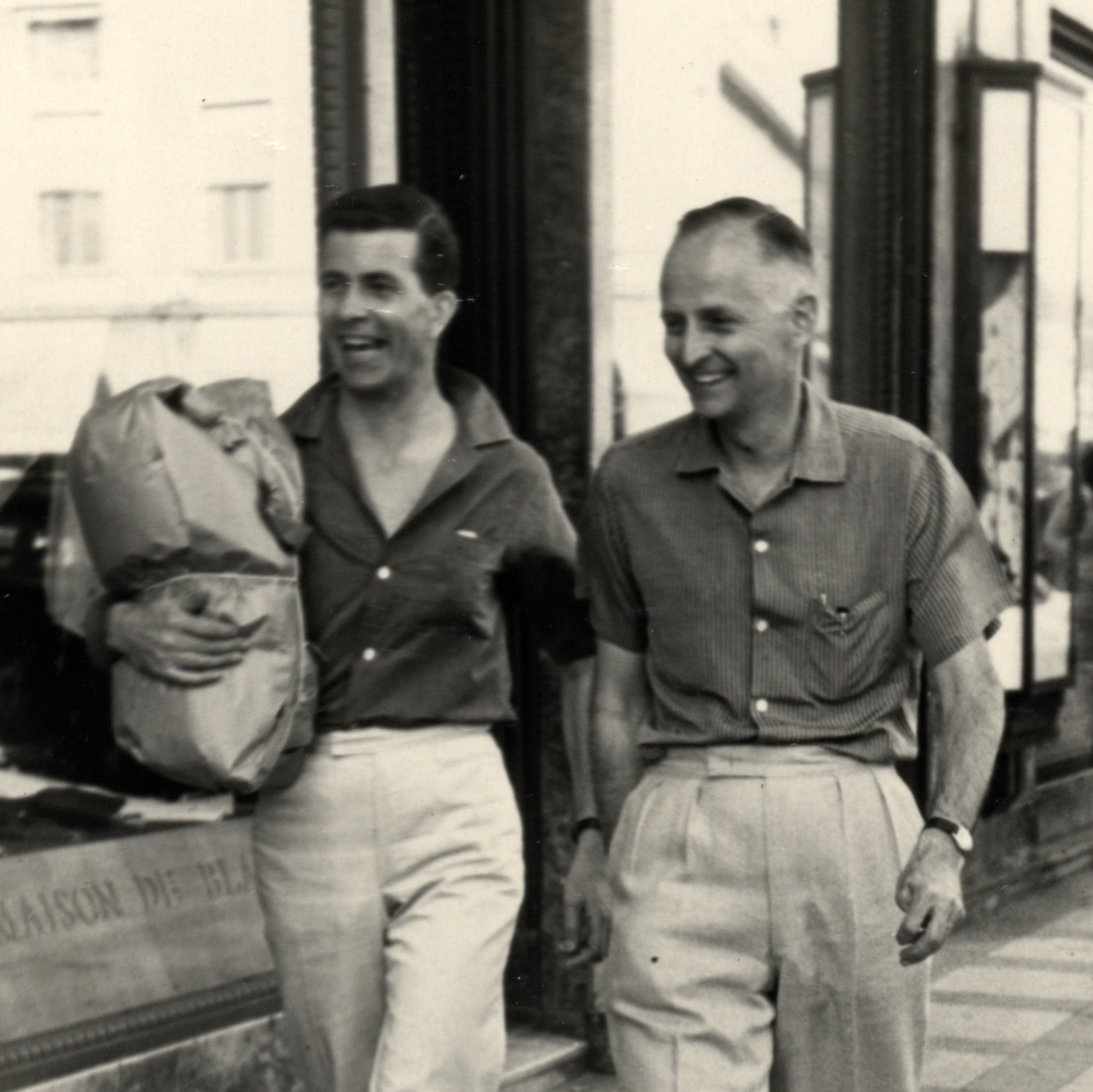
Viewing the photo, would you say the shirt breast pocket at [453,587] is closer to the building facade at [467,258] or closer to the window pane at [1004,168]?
the building facade at [467,258]

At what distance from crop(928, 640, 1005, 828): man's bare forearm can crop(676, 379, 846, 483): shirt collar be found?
33 centimetres

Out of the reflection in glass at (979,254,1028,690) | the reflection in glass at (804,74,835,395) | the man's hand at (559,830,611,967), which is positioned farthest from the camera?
the reflection in glass at (979,254,1028,690)

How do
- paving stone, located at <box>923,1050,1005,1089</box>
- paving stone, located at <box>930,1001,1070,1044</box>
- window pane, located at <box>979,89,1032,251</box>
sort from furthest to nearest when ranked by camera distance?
window pane, located at <box>979,89,1032,251</box>
paving stone, located at <box>930,1001,1070,1044</box>
paving stone, located at <box>923,1050,1005,1089</box>

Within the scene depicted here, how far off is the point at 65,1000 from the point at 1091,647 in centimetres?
627

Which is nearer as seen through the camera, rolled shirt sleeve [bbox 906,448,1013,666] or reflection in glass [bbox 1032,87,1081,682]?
rolled shirt sleeve [bbox 906,448,1013,666]

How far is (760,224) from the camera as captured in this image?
10.8 ft

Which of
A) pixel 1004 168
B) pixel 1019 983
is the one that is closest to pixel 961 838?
pixel 1019 983

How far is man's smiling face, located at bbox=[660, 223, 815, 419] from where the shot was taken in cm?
325

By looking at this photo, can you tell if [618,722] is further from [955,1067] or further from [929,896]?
[955,1067]

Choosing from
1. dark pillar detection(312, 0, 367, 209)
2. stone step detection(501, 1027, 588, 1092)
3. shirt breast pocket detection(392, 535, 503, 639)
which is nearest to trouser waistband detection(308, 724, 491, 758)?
shirt breast pocket detection(392, 535, 503, 639)

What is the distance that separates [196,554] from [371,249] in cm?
72

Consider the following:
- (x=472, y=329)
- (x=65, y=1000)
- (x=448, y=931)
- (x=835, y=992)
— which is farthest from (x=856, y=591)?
(x=472, y=329)

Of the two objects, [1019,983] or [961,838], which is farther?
[1019,983]

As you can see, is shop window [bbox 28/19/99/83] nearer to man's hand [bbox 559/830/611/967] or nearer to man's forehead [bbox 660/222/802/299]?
man's forehead [bbox 660/222/802/299]
